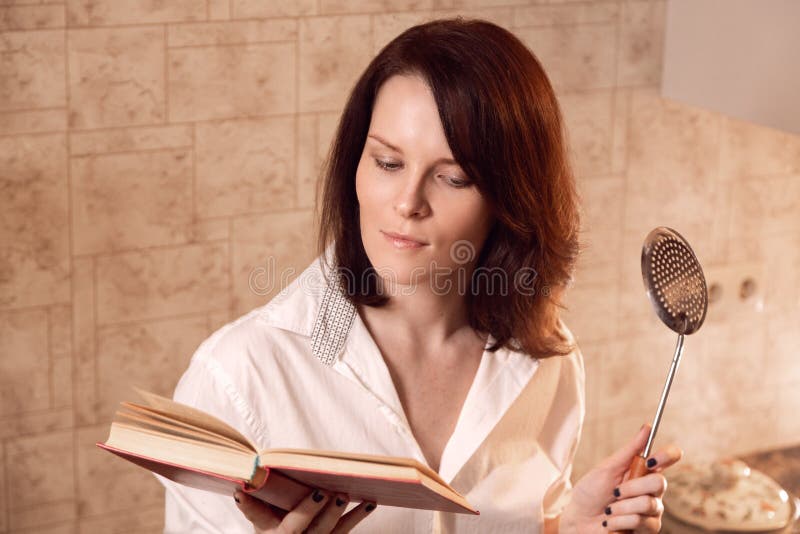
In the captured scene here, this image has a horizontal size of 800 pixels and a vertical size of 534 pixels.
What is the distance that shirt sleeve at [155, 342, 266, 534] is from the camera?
141cm

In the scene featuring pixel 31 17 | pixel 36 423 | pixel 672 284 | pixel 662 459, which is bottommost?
pixel 36 423

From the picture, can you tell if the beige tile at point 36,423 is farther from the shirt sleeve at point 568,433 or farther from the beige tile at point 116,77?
the shirt sleeve at point 568,433

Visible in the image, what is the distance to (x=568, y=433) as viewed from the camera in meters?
1.68

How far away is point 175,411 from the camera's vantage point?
112cm

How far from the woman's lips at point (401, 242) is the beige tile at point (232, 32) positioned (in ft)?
2.92

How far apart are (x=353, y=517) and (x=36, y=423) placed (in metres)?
1.03

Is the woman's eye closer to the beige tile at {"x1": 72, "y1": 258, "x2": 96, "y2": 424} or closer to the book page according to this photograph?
the book page

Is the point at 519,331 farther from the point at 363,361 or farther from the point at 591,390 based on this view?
the point at 591,390

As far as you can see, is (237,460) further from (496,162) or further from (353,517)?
(496,162)

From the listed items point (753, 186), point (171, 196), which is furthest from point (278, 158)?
point (753, 186)

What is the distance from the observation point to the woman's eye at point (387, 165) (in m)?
1.39

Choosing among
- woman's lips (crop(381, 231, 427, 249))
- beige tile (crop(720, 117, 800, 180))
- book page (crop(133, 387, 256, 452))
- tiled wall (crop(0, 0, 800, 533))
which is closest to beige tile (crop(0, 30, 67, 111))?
tiled wall (crop(0, 0, 800, 533))

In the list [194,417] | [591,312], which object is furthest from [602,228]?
[194,417]

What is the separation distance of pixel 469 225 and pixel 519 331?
0.81 ft
